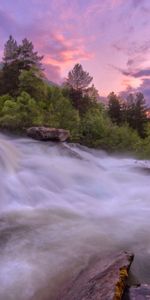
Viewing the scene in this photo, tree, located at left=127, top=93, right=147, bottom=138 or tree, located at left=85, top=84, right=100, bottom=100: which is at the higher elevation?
tree, located at left=85, top=84, right=100, bottom=100

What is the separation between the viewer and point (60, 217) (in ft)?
23.7

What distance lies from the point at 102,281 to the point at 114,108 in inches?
1275

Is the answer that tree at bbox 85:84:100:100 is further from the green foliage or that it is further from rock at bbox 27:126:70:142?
rock at bbox 27:126:70:142

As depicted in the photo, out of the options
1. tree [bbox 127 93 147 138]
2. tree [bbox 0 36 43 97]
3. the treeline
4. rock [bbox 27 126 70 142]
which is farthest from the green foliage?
tree [bbox 127 93 147 138]

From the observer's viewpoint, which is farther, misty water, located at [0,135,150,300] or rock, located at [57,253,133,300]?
misty water, located at [0,135,150,300]

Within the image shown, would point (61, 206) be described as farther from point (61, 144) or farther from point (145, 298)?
point (61, 144)

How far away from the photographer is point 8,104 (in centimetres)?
2030

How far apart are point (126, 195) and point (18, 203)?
337cm

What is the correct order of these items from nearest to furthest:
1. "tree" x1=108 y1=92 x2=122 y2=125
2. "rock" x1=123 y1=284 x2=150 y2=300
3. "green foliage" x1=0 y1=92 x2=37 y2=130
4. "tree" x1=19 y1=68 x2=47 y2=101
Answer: "rock" x1=123 y1=284 x2=150 y2=300, "green foliage" x1=0 y1=92 x2=37 y2=130, "tree" x1=19 y1=68 x2=47 y2=101, "tree" x1=108 y1=92 x2=122 y2=125

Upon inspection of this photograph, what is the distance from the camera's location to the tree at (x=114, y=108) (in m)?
35.0

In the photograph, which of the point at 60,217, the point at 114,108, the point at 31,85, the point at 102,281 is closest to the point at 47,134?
the point at 60,217

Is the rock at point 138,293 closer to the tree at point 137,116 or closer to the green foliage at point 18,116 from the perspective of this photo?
the green foliage at point 18,116

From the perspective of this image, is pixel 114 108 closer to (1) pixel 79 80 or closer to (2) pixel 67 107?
(1) pixel 79 80

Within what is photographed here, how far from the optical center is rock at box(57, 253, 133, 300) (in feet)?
11.2
